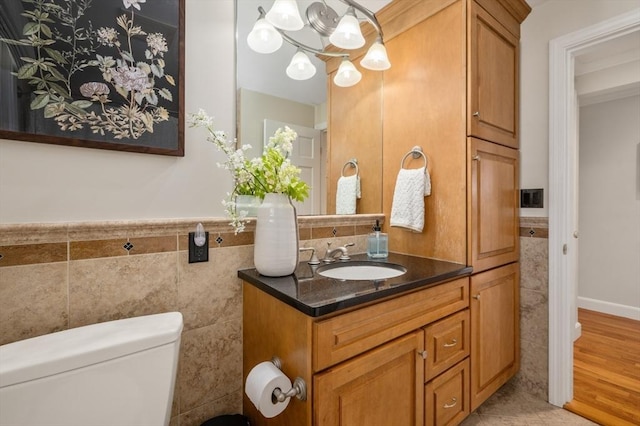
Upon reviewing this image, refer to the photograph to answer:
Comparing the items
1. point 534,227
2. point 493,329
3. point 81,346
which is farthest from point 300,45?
point 493,329

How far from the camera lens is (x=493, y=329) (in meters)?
1.56

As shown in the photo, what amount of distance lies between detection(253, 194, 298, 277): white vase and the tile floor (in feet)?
4.33

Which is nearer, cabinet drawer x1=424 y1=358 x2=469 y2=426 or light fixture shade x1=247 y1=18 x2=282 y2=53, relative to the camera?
cabinet drawer x1=424 y1=358 x2=469 y2=426

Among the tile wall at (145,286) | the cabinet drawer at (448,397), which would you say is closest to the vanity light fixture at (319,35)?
the tile wall at (145,286)

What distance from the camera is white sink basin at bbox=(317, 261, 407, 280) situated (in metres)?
1.38

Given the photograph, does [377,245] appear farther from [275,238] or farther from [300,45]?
[300,45]

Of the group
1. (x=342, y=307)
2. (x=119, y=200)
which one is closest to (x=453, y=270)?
(x=342, y=307)

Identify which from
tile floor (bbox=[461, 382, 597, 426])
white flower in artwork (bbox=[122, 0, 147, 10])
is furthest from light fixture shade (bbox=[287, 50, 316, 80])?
tile floor (bbox=[461, 382, 597, 426])

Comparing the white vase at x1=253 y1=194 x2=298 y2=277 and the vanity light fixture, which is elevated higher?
the vanity light fixture

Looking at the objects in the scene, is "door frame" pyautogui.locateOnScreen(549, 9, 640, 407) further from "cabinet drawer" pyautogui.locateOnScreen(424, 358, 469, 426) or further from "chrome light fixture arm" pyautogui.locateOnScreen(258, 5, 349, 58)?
"chrome light fixture arm" pyautogui.locateOnScreen(258, 5, 349, 58)

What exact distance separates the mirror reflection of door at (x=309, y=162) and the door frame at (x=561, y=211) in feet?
4.40

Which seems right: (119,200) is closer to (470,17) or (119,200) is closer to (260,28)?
(260,28)

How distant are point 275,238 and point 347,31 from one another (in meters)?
1.08

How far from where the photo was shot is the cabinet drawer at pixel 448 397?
119 cm
